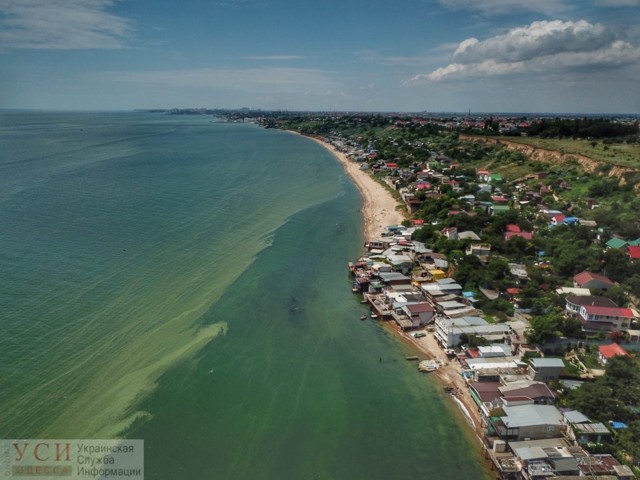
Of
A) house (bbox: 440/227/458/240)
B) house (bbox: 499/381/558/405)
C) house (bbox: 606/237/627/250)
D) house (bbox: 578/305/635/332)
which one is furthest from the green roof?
house (bbox: 499/381/558/405)

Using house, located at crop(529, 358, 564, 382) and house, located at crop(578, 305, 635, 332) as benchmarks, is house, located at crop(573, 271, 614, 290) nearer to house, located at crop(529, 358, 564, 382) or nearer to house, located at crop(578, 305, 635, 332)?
house, located at crop(578, 305, 635, 332)

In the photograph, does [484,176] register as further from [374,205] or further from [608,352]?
[608,352]

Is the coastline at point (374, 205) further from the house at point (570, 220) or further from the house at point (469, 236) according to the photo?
the house at point (570, 220)

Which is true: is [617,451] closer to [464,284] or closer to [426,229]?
[464,284]

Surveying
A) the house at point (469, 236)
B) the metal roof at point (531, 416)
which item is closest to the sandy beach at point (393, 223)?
the metal roof at point (531, 416)

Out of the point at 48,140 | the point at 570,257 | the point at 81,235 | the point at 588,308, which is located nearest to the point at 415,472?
the point at 588,308
